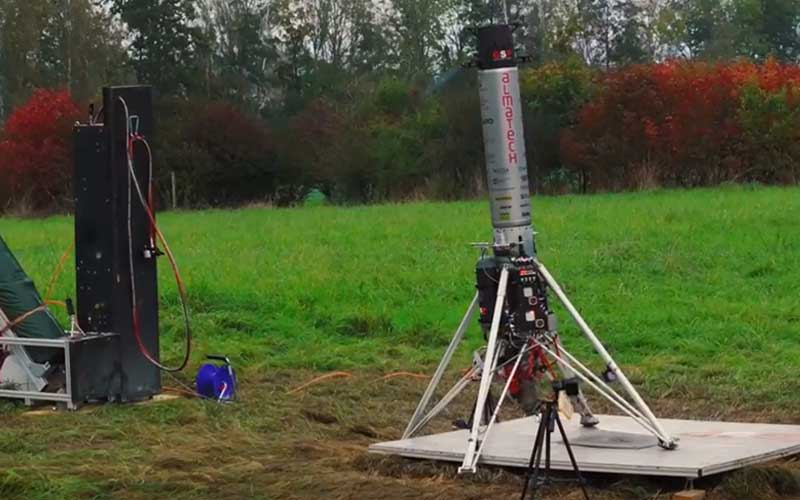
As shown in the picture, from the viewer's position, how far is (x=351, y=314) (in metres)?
13.0

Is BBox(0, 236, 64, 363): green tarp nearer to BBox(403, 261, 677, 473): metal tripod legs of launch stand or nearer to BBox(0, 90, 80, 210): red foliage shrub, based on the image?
BBox(403, 261, 677, 473): metal tripod legs of launch stand

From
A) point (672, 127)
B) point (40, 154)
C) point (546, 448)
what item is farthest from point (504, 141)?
point (40, 154)

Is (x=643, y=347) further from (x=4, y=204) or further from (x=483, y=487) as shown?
(x=4, y=204)

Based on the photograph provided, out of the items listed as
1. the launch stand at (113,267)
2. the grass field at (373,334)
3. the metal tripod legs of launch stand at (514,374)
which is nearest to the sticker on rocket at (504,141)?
the metal tripod legs of launch stand at (514,374)

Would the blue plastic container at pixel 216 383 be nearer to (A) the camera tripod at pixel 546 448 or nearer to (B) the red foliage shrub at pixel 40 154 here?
(A) the camera tripod at pixel 546 448

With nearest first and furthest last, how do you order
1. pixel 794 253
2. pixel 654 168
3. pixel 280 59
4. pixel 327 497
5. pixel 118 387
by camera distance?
1. pixel 327 497
2. pixel 118 387
3. pixel 794 253
4. pixel 654 168
5. pixel 280 59

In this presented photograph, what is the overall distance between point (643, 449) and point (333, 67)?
42.3m

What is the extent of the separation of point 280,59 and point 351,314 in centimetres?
3735

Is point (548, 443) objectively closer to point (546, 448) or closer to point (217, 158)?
point (546, 448)

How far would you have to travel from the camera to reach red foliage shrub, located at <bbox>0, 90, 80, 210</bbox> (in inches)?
1548

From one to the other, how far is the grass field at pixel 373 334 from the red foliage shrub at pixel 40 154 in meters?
17.7

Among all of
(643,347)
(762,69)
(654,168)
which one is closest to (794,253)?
(643,347)

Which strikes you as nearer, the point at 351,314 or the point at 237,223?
the point at 351,314

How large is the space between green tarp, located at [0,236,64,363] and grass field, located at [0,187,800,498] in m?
0.51
